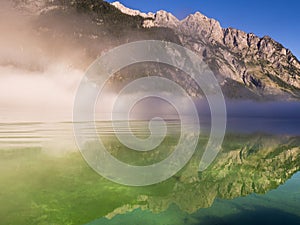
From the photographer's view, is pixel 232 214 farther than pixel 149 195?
No

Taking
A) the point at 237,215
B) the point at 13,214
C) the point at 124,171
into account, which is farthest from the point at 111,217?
the point at 124,171

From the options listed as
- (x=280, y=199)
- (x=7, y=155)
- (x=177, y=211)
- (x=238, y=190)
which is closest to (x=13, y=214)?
(x=177, y=211)

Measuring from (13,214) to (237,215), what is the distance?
1426cm

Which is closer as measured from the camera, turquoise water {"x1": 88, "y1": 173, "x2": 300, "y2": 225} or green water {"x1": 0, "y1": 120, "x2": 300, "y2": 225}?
turquoise water {"x1": 88, "y1": 173, "x2": 300, "y2": 225}

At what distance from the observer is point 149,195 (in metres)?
23.3

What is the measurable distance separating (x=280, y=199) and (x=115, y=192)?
13.6 m

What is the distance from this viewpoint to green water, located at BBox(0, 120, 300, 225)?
17.9m

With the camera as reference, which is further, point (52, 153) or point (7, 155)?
point (52, 153)

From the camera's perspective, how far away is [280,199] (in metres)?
23.3

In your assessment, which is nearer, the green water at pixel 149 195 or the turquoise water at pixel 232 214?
the turquoise water at pixel 232 214

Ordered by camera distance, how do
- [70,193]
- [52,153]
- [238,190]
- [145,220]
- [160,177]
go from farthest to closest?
1. [52,153]
2. [160,177]
3. [238,190]
4. [70,193]
5. [145,220]

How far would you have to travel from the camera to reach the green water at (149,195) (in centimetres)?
1791

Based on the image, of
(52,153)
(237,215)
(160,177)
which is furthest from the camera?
(52,153)

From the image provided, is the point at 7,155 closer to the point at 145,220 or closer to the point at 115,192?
the point at 115,192
